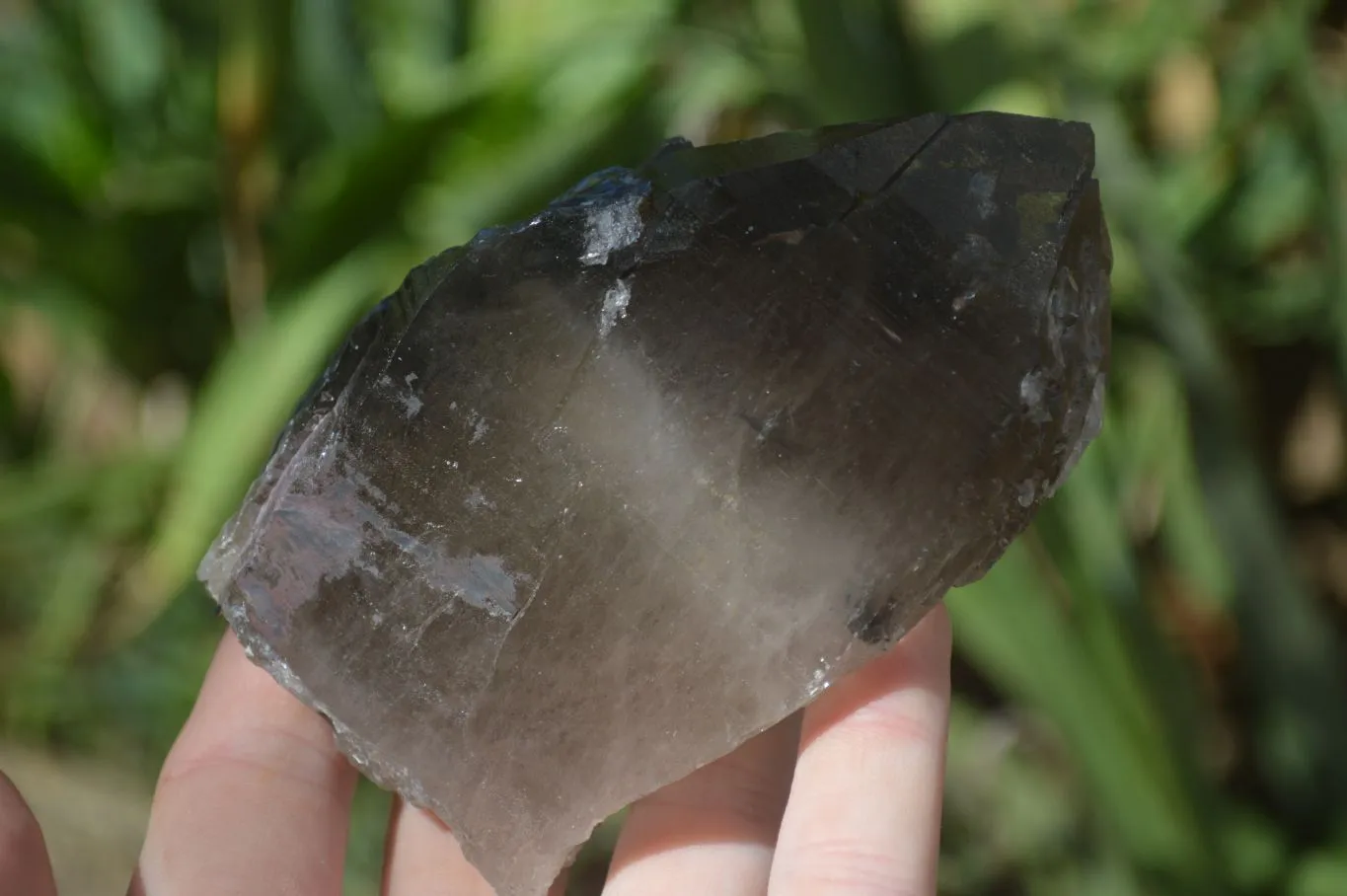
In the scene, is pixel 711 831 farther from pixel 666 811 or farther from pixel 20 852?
pixel 20 852

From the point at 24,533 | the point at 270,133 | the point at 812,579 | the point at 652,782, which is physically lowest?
the point at 652,782

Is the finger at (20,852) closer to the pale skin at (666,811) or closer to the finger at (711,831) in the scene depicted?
the pale skin at (666,811)

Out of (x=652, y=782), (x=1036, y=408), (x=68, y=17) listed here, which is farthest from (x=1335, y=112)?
(x=68, y=17)

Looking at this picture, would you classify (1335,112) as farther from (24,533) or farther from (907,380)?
(24,533)

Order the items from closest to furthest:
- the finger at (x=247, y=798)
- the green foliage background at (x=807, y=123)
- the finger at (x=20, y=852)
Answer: the finger at (x=20, y=852)
the finger at (x=247, y=798)
the green foliage background at (x=807, y=123)

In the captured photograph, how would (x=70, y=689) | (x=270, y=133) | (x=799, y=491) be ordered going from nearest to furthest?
(x=799, y=491) → (x=270, y=133) → (x=70, y=689)

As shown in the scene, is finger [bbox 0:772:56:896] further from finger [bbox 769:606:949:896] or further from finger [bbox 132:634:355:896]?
finger [bbox 769:606:949:896]

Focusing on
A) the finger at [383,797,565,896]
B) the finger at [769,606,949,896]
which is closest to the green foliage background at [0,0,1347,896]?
the finger at [769,606,949,896]

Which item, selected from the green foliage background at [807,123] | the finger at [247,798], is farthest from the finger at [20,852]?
the green foliage background at [807,123]
